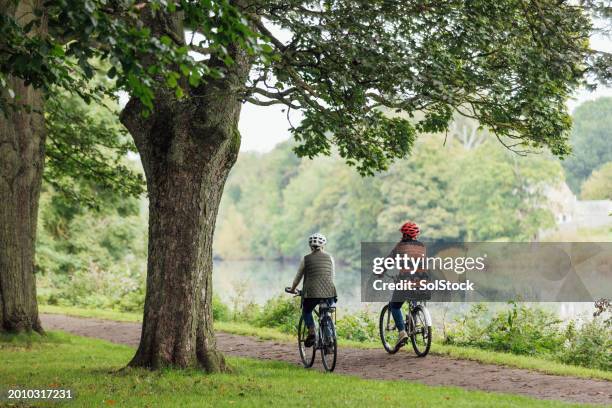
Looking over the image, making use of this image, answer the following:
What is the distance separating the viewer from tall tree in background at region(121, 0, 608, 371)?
35.2ft

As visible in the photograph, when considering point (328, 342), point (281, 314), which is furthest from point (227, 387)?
point (281, 314)

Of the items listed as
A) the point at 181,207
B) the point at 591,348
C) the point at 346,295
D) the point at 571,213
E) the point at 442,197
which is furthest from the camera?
the point at 442,197

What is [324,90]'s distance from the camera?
11.9 metres

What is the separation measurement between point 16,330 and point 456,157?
54.1 m

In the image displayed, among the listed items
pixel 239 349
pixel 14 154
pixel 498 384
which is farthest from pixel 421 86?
pixel 14 154

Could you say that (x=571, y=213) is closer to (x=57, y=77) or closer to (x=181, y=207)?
(x=181, y=207)

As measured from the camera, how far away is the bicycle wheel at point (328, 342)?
11562mm

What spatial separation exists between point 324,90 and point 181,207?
269cm

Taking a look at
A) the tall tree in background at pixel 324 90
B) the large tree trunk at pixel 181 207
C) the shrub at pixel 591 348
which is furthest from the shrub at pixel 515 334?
the large tree trunk at pixel 181 207

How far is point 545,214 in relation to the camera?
57.8 metres

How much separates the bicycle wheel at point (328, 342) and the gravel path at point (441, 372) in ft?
0.93

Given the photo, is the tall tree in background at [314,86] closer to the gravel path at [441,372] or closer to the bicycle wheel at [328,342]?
the bicycle wheel at [328,342]

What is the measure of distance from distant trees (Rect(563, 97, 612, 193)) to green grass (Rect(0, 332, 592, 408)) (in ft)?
234

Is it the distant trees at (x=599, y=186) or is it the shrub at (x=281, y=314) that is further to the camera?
the distant trees at (x=599, y=186)
